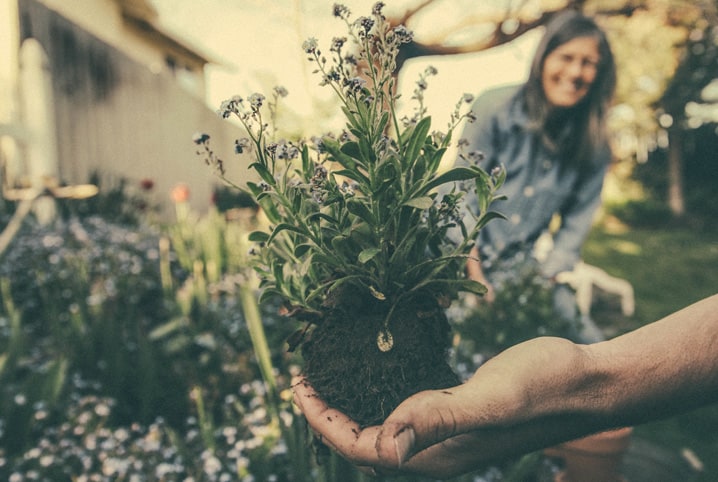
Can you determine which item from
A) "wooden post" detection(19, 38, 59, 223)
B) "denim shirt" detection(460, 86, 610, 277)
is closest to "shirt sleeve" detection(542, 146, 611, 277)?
"denim shirt" detection(460, 86, 610, 277)

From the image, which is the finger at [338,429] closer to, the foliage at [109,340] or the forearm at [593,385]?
the forearm at [593,385]

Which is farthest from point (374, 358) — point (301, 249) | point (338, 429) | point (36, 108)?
point (36, 108)

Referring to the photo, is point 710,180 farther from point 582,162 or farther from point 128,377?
point 128,377

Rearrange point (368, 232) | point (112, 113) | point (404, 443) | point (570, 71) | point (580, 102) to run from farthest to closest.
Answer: point (112, 113)
point (580, 102)
point (570, 71)
point (368, 232)
point (404, 443)

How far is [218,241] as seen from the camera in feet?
12.3

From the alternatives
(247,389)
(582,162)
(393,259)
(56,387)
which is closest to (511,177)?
(582,162)

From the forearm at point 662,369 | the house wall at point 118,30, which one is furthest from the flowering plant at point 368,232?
the house wall at point 118,30

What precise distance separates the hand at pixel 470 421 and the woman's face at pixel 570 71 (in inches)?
68.3

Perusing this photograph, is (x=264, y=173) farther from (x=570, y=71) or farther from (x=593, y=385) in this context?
(x=570, y=71)

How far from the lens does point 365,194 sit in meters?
0.97

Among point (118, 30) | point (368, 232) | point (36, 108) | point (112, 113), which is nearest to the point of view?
point (368, 232)

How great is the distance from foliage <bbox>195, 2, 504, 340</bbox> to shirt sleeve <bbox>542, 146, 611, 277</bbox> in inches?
69.4

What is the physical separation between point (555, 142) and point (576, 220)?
1.42 feet

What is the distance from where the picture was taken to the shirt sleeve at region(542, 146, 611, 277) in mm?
2635
